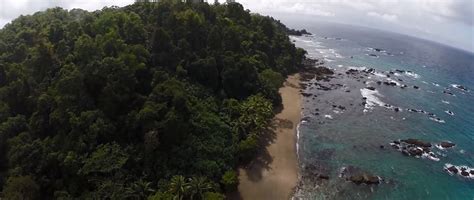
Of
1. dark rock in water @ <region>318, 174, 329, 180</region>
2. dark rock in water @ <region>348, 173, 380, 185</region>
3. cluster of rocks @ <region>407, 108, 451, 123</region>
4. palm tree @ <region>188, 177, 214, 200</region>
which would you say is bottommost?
dark rock in water @ <region>348, 173, 380, 185</region>

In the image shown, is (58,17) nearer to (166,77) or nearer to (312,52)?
(166,77)

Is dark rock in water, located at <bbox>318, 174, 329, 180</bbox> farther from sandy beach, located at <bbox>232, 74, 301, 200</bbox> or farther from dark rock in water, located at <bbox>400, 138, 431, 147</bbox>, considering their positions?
dark rock in water, located at <bbox>400, 138, 431, 147</bbox>

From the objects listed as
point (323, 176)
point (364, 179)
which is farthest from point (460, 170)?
point (323, 176)

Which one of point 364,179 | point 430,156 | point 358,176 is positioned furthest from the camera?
point 430,156

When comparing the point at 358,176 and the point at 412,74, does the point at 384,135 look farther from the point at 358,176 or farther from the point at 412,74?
the point at 412,74

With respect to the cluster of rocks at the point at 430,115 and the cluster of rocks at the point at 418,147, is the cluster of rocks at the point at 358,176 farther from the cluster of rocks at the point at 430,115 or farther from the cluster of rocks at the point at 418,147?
the cluster of rocks at the point at 430,115

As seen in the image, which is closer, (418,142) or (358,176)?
(358,176)

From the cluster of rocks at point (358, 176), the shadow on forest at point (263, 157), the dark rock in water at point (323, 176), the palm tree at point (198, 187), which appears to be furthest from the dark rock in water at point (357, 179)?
the palm tree at point (198, 187)

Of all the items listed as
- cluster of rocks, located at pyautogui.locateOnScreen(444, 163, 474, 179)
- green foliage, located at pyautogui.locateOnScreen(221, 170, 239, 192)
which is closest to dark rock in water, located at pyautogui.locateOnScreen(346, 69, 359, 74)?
cluster of rocks, located at pyautogui.locateOnScreen(444, 163, 474, 179)
